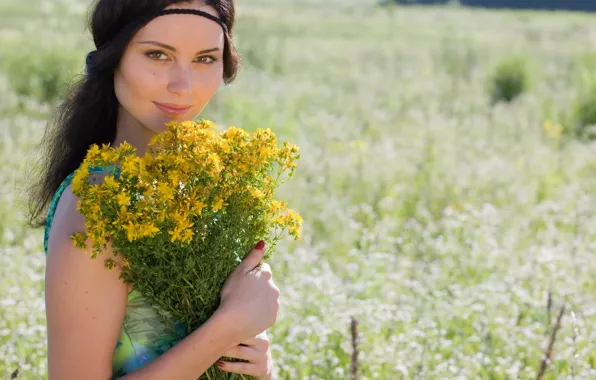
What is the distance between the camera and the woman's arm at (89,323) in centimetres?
180

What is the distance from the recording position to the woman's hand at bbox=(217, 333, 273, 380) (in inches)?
77.7

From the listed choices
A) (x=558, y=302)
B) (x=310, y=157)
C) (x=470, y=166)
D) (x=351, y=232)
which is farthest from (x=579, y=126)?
(x=558, y=302)

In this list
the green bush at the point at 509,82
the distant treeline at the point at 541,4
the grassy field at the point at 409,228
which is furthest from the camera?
the distant treeline at the point at 541,4

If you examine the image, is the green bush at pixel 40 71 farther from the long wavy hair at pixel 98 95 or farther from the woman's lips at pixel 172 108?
the woman's lips at pixel 172 108

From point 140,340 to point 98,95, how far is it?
67cm

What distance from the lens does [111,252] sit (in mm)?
1836

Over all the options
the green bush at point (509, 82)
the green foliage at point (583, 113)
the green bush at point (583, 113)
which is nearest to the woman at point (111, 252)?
the green foliage at point (583, 113)

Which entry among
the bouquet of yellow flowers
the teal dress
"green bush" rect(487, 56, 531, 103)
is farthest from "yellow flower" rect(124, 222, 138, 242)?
"green bush" rect(487, 56, 531, 103)

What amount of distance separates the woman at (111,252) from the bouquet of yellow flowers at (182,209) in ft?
0.18

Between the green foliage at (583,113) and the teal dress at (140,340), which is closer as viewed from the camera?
the teal dress at (140,340)

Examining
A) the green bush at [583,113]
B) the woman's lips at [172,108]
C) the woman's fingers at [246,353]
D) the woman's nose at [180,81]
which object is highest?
the woman's nose at [180,81]

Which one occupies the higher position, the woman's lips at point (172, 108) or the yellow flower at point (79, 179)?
the woman's lips at point (172, 108)

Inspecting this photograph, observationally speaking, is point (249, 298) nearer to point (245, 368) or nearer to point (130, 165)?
point (245, 368)

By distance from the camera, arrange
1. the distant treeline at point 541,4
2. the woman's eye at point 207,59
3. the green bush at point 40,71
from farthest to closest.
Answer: the distant treeline at point 541,4 → the green bush at point 40,71 → the woman's eye at point 207,59
